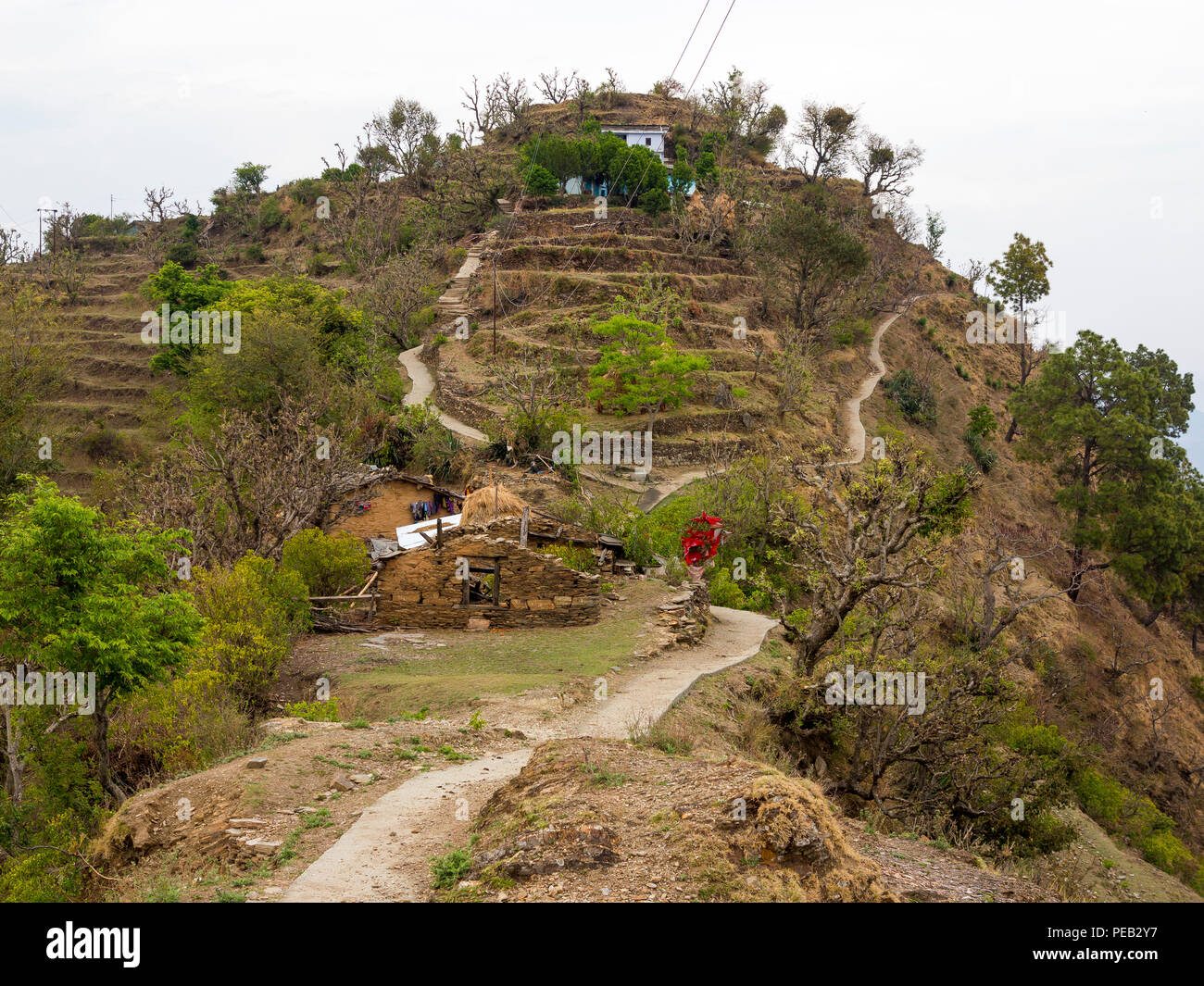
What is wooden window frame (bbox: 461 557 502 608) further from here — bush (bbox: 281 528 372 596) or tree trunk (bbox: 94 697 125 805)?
tree trunk (bbox: 94 697 125 805)

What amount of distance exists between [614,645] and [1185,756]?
94.5 feet

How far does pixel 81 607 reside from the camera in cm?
1101

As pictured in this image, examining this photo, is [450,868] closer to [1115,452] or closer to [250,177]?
[1115,452]

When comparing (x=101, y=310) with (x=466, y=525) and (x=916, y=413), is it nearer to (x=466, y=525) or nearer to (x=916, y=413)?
(x=466, y=525)

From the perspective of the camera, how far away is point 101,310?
182ft

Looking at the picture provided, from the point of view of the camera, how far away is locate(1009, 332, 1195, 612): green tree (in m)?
37.9

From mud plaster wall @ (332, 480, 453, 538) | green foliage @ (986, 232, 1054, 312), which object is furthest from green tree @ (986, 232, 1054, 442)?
mud plaster wall @ (332, 480, 453, 538)

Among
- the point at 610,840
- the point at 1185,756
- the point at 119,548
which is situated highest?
the point at 119,548

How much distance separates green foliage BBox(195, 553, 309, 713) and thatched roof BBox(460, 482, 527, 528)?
A: 5129 mm

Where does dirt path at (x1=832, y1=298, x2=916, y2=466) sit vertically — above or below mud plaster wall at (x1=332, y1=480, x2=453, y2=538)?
above

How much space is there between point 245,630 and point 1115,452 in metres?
39.5

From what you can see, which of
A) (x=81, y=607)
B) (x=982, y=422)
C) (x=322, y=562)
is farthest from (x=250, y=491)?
(x=982, y=422)

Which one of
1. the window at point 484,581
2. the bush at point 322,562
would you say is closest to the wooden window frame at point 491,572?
the window at point 484,581

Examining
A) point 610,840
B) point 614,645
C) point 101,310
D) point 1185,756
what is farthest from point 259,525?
point 101,310
